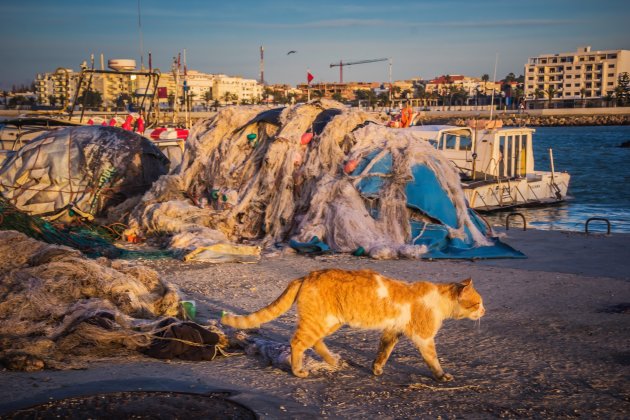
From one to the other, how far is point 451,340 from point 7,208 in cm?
712

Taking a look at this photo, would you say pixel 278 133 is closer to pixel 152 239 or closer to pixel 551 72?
pixel 152 239

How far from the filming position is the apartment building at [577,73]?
16538cm

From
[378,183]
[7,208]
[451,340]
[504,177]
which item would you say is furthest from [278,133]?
[504,177]

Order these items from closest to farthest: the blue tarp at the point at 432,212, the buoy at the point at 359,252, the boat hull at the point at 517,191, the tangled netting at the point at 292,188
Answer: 1. the buoy at the point at 359,252
2. the blue tarp at the point at 432,212
3. the tangled netting at the point at 292,188
4. the boat hull at the point at 517,191

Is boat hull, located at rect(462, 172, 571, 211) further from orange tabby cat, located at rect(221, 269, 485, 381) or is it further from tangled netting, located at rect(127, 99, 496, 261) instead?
orange tabby cat, located at rect(221, 269, 485, 381)

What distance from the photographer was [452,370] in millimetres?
6543

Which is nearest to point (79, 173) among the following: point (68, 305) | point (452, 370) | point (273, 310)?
point (68, 305)

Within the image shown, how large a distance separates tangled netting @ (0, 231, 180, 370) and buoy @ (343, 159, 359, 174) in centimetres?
559

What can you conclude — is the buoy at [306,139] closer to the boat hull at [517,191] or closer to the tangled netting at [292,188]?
the tangled netting at [292,188]

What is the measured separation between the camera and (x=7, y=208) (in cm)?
1115

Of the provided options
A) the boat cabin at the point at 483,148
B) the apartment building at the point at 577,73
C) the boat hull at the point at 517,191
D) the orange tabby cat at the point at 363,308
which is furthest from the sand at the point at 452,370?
the apartment building at the point at 577,73

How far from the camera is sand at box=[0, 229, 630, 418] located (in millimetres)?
5641

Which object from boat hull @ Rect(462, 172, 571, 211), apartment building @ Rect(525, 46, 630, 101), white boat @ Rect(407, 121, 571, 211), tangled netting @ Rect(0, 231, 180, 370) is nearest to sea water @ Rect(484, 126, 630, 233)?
boat hull @ Rect(462, 172, 571, 211)

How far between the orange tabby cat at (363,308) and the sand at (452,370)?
344 millimetres
